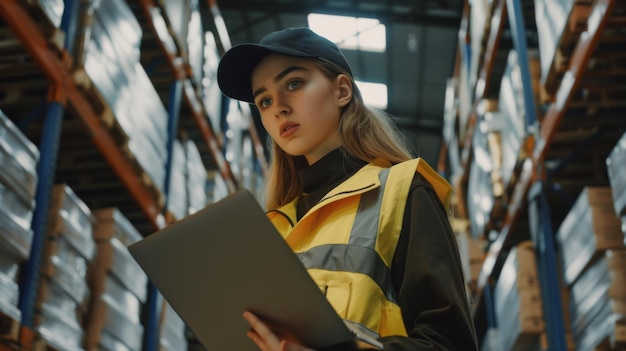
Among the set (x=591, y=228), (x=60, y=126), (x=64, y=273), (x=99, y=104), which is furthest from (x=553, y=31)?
(x=64, y=273)

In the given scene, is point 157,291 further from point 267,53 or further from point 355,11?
point 355,11

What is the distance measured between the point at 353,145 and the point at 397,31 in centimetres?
1533

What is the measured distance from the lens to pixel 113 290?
636cm

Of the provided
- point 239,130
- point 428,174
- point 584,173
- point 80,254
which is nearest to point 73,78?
point 80,254

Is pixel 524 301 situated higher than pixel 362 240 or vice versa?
pixel 524 301

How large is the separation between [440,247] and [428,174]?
24cm

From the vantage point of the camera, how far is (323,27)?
17328 millimetres

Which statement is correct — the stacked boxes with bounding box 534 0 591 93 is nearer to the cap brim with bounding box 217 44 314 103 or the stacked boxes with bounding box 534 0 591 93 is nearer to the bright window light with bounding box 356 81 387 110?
the cap brim with bounding box 217 44 314 103

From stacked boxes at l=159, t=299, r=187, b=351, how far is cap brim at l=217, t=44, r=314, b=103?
5.88 metres

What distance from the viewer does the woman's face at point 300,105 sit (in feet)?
6.83

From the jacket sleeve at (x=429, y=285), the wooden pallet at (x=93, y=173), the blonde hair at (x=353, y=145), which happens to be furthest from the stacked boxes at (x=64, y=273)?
the jacket sleeve at (x=429, y=285)

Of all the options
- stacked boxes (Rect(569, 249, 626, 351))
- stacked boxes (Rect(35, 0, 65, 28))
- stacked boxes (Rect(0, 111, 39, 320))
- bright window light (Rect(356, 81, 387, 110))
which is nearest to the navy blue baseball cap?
stacked boxes (Rect(0, 111, 39, 320))

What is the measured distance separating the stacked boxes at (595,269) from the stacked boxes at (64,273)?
375 cm

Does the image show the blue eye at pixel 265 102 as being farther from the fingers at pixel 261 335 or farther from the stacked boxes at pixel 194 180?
the stacked boxes at pixel 194 180
